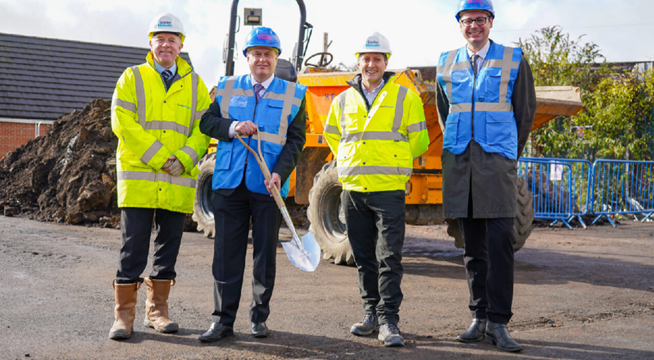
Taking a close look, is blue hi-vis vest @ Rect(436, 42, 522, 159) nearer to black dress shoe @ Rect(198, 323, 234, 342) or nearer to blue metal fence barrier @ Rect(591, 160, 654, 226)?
black dress shoe @ Rect(198, 323, 234, 342)

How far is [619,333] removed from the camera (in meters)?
4.59

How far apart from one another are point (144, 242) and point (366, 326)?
163 cm

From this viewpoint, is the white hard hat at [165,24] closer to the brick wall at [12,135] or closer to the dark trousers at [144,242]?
the dark trousers at [144,242]

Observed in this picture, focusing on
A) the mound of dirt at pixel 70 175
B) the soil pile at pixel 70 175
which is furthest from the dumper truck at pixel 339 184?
the soil pile at pixel 70 175

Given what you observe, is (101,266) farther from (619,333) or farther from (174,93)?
(619,333)

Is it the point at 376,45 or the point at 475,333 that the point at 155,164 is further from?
the point at 475,333

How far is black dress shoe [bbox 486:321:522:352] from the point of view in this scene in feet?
13.3

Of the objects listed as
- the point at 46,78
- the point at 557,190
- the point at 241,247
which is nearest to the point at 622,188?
the point at 557,190

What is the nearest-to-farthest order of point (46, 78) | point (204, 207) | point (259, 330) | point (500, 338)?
1. point (500, 338)
2. point (259, 330)
3. point (204, 207)
4. point (46, 78)

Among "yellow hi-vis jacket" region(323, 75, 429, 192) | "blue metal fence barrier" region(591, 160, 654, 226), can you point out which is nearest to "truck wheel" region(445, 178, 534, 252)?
"yellow hi-vis jacket" region(323, 75, 429, 192)

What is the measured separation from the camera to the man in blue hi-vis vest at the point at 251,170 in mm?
4270

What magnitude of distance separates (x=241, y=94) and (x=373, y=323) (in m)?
1.83

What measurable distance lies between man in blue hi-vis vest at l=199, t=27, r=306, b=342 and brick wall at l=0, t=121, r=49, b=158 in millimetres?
20922

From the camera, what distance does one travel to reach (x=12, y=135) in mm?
22859
